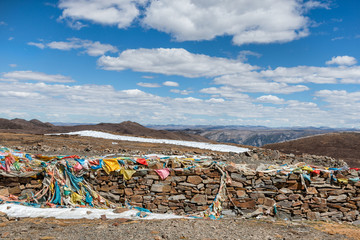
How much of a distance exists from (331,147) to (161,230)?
37993mm

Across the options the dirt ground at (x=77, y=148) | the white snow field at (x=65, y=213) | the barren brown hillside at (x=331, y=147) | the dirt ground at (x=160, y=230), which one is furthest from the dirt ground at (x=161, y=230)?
the barren brown hillside at (x=331, y=147)

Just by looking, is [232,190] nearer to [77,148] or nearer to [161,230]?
[161,230]

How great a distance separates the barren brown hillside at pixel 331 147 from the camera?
33906 mm

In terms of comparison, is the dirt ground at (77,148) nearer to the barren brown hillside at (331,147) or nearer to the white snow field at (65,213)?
the white snow field at (65,213)

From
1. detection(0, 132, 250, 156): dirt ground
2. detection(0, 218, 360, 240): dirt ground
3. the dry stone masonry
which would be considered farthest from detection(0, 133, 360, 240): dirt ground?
detection(0, 132, 250, 156): dirt ground

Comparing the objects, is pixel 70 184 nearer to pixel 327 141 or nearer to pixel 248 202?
pixel 248 202

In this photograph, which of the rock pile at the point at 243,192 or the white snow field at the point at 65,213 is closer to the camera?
the white snow field at the point at 65,213

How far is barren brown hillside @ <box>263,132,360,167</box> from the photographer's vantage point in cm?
3391

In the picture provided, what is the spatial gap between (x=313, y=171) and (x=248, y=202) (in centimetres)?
257

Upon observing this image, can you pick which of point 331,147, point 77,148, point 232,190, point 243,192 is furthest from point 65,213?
point 331,147

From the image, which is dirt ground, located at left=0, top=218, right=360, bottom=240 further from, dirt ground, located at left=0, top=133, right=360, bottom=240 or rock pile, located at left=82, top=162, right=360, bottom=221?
rock pile, located at left=82, top=162, right=360, bottom=221

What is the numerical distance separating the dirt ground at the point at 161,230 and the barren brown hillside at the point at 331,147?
85.2ft

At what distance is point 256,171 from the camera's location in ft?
32.0

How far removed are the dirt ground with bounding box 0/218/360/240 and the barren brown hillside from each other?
2597 centimetres
